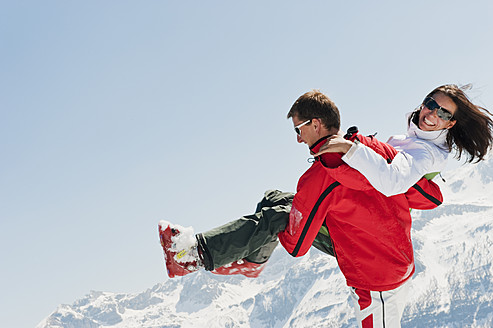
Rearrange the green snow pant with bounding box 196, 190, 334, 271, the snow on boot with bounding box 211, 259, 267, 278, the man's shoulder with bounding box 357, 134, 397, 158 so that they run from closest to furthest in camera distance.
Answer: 1. the man's shoulder with bounding box 357, 134, 397, 158
2. the green snow pant with bounding box 196, 190, 334, 271
3. the snow on boot with bounding box 211, 259, 267, 278

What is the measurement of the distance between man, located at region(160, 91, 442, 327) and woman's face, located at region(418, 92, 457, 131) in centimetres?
58

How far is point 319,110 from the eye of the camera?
15.6 ft

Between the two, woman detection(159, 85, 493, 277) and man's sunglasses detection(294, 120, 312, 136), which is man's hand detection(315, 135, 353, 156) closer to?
man's sunglasses detection(294, 120, 312, 136)

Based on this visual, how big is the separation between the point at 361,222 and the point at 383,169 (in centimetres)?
75

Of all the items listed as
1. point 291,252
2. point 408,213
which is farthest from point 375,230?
point 291,252

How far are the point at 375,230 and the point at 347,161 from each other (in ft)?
3.19

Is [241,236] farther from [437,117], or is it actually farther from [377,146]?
[437,117]

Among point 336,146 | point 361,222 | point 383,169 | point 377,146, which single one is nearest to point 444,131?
point 377,146

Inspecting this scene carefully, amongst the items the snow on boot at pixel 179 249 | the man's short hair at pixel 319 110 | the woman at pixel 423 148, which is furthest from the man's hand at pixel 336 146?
the snow on boot at pixel 179 249

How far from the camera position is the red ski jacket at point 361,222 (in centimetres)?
480

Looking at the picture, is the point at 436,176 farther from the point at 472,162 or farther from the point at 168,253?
the point at 168,253

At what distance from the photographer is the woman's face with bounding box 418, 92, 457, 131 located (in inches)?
200

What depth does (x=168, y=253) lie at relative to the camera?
5.33m

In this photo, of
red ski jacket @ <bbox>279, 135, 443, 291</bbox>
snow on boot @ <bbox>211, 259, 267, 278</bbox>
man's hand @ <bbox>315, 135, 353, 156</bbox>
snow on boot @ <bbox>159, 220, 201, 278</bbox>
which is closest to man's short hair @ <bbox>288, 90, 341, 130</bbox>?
red ski jacket @ <bbox>279, 135, 443, 291</bbox>
